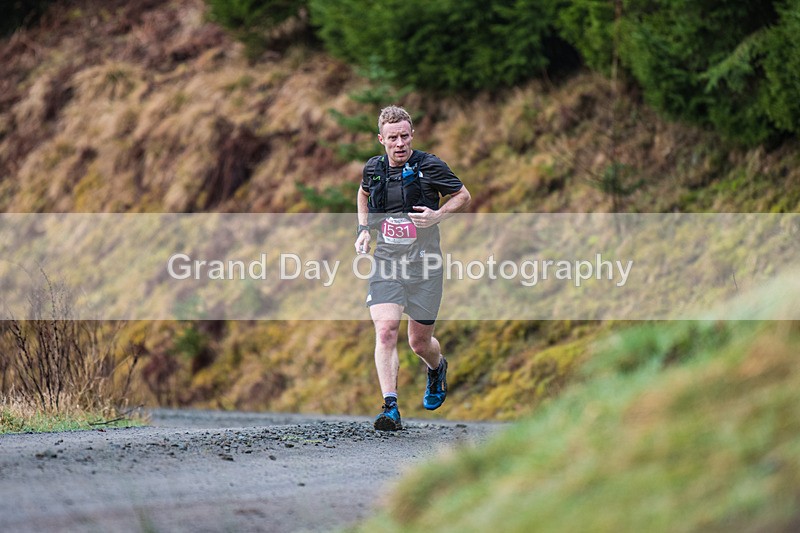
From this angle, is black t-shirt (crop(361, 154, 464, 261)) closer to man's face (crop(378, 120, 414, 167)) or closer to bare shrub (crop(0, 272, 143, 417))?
man's face (crop(378, 120, 414, 167))

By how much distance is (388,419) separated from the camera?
26.7 ft

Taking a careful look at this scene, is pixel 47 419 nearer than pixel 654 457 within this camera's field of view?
No

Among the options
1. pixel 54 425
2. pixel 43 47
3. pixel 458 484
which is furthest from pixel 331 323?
pixel 43 47

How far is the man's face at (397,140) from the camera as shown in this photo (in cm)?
809

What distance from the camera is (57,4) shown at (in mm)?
31250

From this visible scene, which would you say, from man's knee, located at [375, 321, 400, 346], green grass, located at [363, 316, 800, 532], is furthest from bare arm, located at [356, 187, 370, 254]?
green grass, located at [363, 316, 800, 532]

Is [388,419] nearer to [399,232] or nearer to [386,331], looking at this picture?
[386,331]

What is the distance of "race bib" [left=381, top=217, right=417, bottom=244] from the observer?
8.21m

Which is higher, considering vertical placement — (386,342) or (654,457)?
(654,457)

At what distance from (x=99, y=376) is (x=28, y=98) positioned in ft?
66.6

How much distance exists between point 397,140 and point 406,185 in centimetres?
35

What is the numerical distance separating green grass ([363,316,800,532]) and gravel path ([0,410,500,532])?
0.61 meters

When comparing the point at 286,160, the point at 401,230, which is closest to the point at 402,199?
the point at 401,230

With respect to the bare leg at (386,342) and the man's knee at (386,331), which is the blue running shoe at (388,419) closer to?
the bare leg at (386,342)
